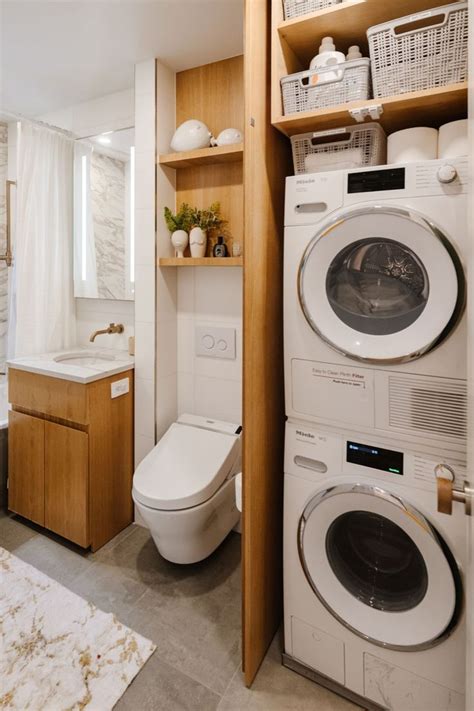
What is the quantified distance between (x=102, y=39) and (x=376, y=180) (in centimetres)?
Result: 164

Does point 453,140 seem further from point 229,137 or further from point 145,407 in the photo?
point 145,407

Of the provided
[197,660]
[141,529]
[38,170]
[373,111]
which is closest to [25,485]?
[141,529]

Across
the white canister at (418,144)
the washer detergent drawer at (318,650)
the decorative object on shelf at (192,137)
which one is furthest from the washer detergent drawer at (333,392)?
the decorative object on shelf at (192,137)

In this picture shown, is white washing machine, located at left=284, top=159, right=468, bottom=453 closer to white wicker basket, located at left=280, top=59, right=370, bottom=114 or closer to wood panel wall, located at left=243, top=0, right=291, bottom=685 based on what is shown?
wood panel wall, located at left=243, top=0, right=291, bottom=685

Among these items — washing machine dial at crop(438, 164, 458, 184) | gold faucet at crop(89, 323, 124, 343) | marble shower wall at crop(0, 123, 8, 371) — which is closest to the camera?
washing machine dial at crop(438, 164, 458, 184)

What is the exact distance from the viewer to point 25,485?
2.21 meters

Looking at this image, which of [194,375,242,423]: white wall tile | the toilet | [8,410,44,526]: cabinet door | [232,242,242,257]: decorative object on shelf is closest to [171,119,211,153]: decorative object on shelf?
[232,242,242,257]: decorative object on shelf

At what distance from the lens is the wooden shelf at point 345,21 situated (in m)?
1.17

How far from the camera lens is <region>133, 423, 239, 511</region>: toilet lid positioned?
167cm

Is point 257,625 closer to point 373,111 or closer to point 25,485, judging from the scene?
point 25,485

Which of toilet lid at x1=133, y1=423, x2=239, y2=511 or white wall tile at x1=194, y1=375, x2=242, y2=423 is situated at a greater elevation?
white wall tile at x1=194, y1=375, x2=242, y2=423

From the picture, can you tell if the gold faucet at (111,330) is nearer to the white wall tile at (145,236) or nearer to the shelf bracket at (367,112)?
the white wall tile at (145,236)

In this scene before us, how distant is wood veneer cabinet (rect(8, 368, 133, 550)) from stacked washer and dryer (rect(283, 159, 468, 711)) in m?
1.10

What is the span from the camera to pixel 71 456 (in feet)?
6.53
